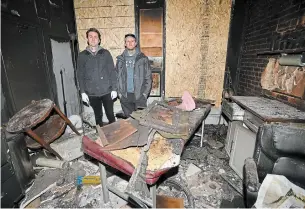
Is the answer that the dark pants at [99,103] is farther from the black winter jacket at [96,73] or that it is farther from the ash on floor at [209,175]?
the ash on floor at [209,175]

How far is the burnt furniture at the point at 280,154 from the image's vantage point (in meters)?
1.67

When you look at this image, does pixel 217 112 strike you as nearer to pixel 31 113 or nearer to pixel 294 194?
pixel 294 194

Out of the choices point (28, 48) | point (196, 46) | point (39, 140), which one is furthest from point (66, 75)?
point (196, 46)

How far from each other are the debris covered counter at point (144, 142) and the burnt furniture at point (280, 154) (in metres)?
0.71

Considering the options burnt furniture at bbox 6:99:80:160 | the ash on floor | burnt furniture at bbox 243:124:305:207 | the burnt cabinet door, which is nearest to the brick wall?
burnt furniture at bbox 243:124:305:207

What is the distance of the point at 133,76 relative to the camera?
3473 millimetres

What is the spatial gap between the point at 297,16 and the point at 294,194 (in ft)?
8.02

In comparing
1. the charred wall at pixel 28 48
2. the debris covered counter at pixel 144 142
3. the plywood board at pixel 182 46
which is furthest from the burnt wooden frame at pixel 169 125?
the plywood board at pixel 182 46

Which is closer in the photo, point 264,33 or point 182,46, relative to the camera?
point 264,33

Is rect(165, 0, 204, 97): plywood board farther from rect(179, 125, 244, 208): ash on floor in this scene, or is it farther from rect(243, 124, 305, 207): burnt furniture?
rect(243, 124, 305, 207): burnt furniture

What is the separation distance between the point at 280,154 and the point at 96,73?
3137 mm

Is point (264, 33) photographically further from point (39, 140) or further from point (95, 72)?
point (39, 140)

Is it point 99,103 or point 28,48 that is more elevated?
point 28,48

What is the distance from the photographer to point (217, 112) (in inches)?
183
